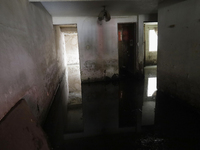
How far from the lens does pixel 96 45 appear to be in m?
5.89

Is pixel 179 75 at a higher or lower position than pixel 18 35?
lower

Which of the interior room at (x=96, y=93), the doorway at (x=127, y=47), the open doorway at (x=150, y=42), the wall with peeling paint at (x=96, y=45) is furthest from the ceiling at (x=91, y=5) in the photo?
the open doorway at (x=150, y=42)

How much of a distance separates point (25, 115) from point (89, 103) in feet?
7.47

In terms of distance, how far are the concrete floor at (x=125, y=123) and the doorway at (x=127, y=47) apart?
2761 millimetres

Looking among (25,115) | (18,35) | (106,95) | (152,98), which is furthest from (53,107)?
(152,98)

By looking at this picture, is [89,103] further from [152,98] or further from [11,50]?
[11,50]

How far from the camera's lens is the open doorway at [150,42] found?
28.2 feet

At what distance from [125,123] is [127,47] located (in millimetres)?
5167

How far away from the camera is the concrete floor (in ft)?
7.53

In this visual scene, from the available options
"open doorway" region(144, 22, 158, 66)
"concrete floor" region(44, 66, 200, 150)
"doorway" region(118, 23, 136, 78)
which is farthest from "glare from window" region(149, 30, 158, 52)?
"concrete floor" region(44, 66, 200, 150)

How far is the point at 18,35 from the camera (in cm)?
215

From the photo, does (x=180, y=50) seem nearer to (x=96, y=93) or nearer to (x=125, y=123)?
(x=125, y=123)

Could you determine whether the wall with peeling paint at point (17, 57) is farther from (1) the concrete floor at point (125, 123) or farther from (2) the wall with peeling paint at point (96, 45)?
(2) the wall with peeling paint at point (96, 45)

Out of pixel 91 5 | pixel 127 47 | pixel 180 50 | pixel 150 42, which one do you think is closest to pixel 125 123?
pixel 180 50
